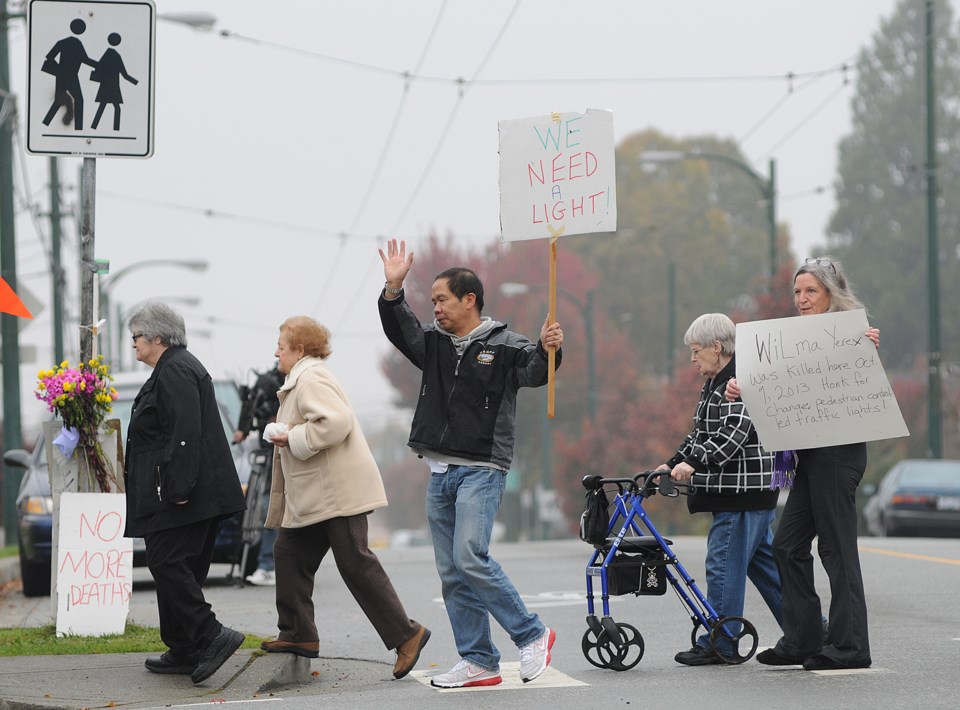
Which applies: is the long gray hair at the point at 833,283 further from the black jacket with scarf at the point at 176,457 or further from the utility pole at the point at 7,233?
the utility pole at the point at 7,233

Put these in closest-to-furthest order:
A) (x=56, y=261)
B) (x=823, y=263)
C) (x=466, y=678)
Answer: (x=466, y=678) → (x=823, y=263) → (x=56, y=261)

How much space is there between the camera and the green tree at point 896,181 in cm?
7231

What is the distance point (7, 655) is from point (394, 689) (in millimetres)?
2264

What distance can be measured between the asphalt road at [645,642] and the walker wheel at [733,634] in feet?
0.30

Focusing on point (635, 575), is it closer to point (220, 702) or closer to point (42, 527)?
point (220, 702)

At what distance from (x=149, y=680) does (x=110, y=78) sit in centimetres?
346

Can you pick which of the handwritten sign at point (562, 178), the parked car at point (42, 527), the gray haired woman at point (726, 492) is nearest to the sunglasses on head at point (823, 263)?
the gray haired woman at point (726, 492)

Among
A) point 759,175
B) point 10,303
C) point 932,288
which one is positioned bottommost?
point 10,303

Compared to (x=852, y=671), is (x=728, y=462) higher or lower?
higher

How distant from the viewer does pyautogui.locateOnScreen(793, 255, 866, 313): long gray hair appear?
7355mm

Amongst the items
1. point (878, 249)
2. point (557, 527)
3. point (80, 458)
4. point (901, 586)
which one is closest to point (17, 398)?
point (80, 458)

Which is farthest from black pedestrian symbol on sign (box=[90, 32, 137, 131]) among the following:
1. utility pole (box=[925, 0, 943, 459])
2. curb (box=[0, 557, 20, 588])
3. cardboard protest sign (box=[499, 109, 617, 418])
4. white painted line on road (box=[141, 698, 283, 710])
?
utility pole (box=[925, 0, 943, 459])

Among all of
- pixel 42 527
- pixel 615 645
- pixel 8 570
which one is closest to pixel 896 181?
pixel 8 570

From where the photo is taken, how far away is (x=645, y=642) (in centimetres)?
879
